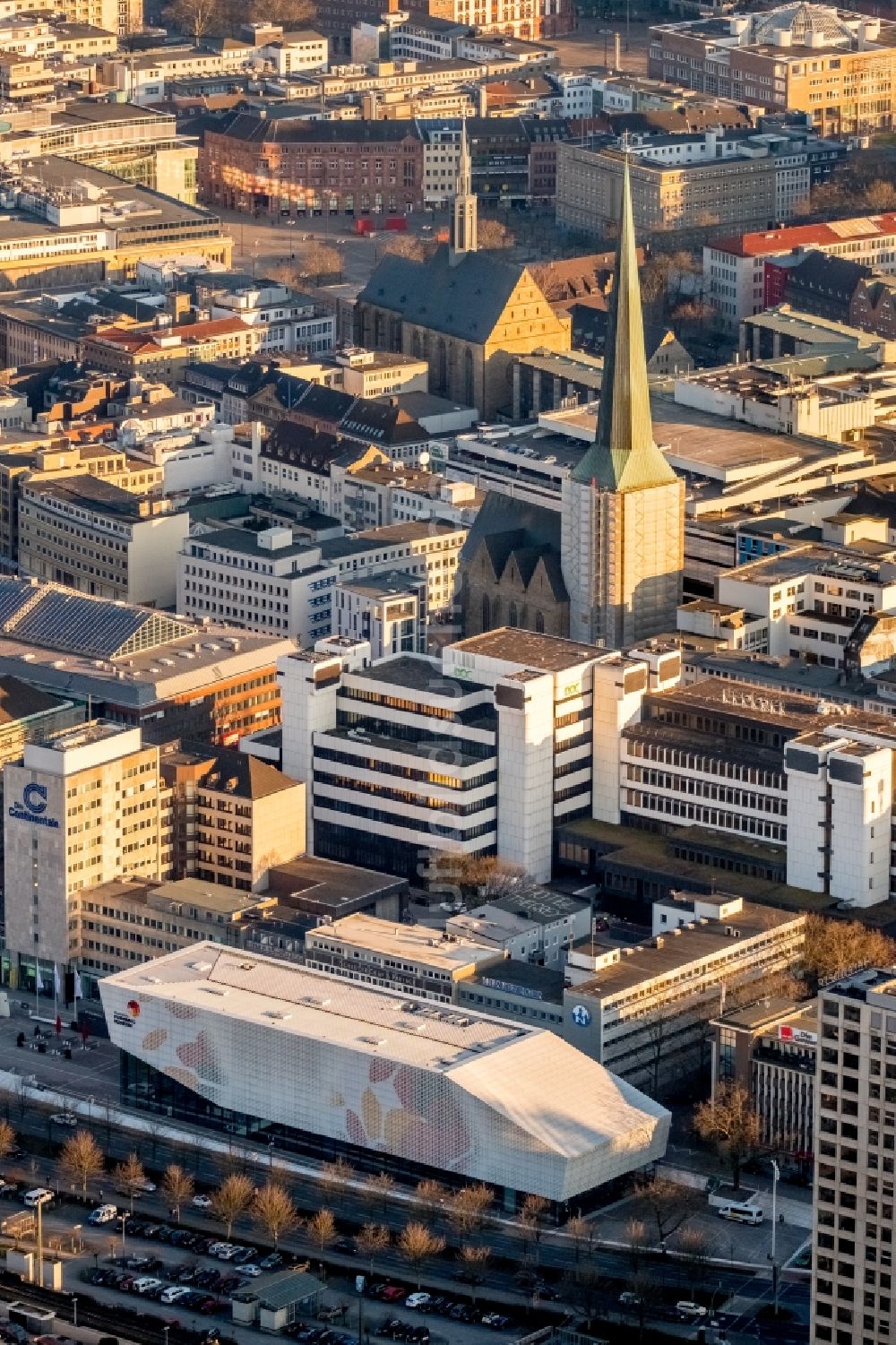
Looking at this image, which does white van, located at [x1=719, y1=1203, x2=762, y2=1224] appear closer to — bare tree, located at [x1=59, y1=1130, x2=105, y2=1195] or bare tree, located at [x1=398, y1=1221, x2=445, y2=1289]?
bare tree, located at [x1=398, y1=1221, x2=445, y2=1289]

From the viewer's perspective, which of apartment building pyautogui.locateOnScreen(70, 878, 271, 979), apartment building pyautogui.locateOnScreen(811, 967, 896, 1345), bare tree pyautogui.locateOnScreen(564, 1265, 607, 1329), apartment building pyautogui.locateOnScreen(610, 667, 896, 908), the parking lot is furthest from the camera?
apartment building pyautogui.locateOnScreen(610, 667, 896, 908)

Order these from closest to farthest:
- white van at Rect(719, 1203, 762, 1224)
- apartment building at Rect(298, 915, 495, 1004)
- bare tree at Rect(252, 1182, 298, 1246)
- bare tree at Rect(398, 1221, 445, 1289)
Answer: bare tree at Rect(398, 1221, 445, 1289) < bare tree at Rect(252, 1182, 298, 1246) < white van at Rect(719, 1203, 762, 1224) < apartment building at Rect(298, 915, 495, 1004)

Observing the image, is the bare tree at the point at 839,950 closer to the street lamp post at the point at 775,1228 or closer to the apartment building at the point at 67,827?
the street lamp post at the point at 775,1228

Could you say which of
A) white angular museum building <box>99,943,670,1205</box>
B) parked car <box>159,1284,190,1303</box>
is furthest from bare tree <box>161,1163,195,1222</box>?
parked car <box>159,1284,190,1303</box>

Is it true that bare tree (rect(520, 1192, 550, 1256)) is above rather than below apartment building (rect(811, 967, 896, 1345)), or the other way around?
below

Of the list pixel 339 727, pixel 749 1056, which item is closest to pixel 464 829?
pixel 339 727
